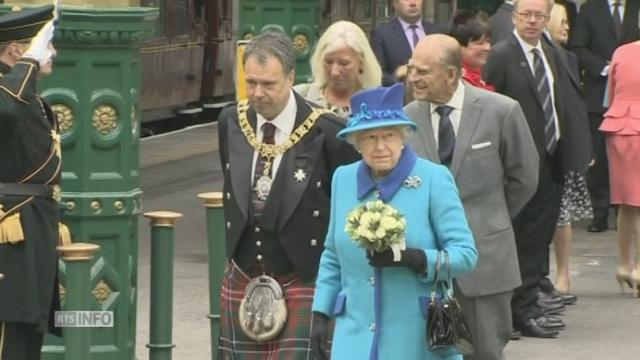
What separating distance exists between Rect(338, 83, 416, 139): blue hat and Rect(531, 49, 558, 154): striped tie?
4.43 metres

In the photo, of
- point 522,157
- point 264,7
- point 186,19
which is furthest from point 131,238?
point 186,19

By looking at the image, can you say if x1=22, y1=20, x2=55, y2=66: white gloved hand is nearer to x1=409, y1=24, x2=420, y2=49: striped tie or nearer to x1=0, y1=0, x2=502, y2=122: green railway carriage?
x1=409, y1=24, x2=420, y2=49: striped tie

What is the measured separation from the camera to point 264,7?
10.8 m

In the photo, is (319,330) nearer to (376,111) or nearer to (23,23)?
(376,111)

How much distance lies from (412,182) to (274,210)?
0.77 meters

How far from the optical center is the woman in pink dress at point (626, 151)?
468 inches

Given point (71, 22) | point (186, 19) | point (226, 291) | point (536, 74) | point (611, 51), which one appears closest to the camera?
point (226, 291)

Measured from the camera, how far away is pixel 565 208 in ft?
38.3

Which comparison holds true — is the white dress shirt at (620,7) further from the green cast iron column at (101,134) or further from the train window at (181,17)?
the train window at (181,17)

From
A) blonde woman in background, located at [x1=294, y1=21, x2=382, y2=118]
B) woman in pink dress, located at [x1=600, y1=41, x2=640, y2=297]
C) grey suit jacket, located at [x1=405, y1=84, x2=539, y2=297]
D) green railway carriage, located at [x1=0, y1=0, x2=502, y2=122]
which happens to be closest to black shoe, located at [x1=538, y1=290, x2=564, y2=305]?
woman in pink dress, located at [x1=600, y1=41, x2=640, y2=297]

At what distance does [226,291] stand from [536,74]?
4.06m

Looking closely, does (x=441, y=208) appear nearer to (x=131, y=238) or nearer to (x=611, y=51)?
(x=131, y=238)

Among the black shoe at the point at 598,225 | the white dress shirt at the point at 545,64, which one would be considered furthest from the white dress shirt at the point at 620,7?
the white dress shirt at the point at 545,64

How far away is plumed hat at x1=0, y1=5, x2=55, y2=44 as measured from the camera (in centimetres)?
710
